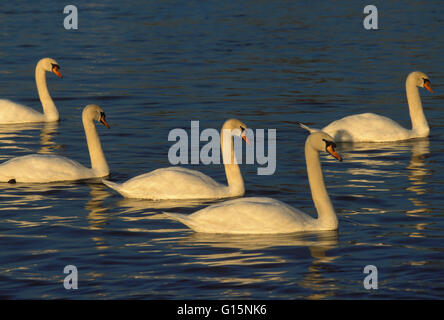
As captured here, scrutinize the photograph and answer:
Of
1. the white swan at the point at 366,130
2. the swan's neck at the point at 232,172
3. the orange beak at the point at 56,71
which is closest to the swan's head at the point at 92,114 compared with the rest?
the swan's neck at the point at 232,172

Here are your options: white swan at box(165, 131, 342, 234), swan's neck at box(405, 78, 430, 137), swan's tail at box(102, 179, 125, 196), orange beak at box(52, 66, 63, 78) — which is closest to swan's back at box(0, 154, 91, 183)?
swan's tail at box(102, 179, 125, 196)

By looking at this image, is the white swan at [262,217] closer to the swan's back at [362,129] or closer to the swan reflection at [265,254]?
the swan reflection at [265,254]

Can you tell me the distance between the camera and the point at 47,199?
1491 cm

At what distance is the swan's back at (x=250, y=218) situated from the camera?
12469 mm

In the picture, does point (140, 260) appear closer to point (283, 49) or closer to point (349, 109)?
point (349, 109)

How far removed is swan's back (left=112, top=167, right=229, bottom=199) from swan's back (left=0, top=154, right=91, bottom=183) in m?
1.41

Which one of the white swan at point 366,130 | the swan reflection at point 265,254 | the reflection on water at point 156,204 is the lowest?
the swan reflection at point 265,254

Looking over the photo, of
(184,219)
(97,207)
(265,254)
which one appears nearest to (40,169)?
(97,207)

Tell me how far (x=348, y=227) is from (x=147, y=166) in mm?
4842

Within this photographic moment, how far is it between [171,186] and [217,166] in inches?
113

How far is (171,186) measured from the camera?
573 inches

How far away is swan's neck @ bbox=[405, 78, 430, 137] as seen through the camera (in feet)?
65.0

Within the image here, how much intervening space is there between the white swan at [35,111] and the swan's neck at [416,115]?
7244 millimetres

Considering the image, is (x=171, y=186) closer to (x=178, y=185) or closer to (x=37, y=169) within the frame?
(x=178, y=185)
